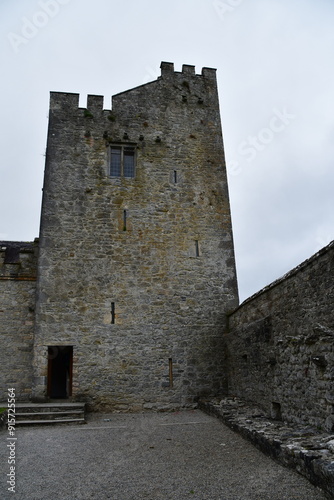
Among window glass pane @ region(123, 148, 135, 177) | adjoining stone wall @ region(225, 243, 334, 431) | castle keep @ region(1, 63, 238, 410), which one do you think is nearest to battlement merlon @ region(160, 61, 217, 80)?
castle keep @ region(1, 63, 238, 410)

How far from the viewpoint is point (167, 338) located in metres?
10.9

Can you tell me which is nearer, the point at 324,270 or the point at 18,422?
the point at 324,270

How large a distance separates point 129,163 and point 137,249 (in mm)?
3068

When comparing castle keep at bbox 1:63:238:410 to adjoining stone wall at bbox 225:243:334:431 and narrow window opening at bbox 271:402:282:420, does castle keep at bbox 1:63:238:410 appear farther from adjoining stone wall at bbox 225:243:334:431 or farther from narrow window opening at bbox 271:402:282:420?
narrow window opening at bbox 271:402:282:420

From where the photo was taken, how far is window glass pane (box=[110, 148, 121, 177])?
1239 centimetres

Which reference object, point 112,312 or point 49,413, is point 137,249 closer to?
point 112,312

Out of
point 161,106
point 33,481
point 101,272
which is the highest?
point 161,106

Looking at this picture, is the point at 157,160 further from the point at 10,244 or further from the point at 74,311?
the point at 10,244

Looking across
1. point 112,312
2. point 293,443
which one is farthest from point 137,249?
point 293,443

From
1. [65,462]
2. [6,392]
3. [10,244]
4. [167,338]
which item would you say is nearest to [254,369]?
[167,338]

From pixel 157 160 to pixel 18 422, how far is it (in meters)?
8.58

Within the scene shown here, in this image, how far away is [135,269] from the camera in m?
11.4

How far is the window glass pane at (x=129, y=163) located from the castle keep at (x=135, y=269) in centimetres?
3

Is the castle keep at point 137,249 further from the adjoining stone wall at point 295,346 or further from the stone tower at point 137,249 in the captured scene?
the adjoining stone wall at point 295,346
